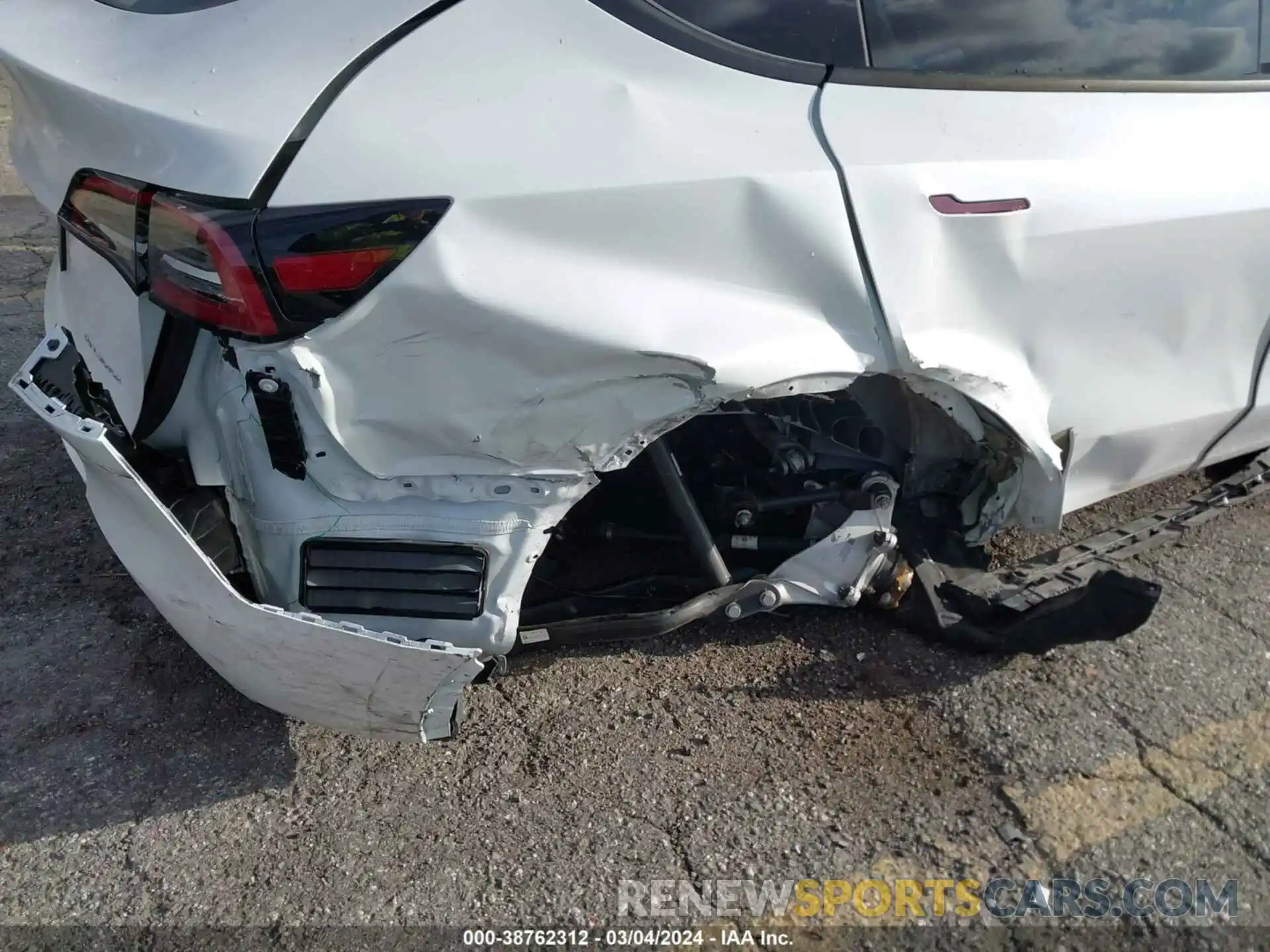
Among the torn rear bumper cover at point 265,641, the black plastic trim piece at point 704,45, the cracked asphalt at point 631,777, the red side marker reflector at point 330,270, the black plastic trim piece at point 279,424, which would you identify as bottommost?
the cracked asphalt at point 631,777

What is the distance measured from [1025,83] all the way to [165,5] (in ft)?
6.39

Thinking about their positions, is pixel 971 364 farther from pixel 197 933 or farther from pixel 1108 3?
pixel 197 933

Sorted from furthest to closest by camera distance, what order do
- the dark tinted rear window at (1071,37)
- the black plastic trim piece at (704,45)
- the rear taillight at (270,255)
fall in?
the dark tinted rear window at (1071,37) < the black plastic trim piece at (704,45) < the rear taillight at (270,255)

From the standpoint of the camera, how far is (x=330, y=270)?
172 centimetres

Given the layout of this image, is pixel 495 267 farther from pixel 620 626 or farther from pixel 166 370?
pixel 620 626

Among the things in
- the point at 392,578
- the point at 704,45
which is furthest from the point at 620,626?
the point at 704,45

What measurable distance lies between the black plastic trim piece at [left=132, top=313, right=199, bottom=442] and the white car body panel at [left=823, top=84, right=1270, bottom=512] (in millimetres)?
1402

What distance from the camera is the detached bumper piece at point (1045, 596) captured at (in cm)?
234

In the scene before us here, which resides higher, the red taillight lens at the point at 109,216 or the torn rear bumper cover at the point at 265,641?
the red taillight lens at the point at 109,216

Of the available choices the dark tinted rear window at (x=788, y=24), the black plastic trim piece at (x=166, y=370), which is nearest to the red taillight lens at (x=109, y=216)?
the black plastic trim piece at (x=166, y=370)

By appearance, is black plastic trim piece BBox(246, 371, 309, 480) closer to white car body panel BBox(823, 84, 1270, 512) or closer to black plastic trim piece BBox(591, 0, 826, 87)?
black plastic trim piece BBox(591, 0, 826, 87)

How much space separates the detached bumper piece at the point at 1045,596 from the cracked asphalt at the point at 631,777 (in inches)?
6.8

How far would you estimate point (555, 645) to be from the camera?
2.40 m

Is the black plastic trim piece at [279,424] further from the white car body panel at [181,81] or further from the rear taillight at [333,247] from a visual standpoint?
the white car body panel at [181,81]
